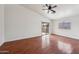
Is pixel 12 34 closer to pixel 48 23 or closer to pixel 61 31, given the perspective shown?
pixel 48 23

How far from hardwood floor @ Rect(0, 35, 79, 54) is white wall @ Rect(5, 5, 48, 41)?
10 centimetres

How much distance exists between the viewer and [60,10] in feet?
6.02

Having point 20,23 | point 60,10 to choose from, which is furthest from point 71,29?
point 20,23

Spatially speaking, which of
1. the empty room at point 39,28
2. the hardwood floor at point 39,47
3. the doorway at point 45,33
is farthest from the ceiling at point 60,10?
the hardwood floor at point 39,47

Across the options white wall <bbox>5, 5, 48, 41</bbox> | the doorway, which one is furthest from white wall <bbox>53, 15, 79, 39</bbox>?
white wall <bbox>5, 5, 48, 41</bbox>

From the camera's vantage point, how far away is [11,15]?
179 cm

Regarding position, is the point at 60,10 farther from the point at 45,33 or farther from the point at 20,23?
the point at 20,23

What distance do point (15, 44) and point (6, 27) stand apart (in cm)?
31

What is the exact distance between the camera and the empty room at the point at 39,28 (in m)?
1.79

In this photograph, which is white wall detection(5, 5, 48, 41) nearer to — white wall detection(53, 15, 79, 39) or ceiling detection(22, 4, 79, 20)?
ceiling detection(22, 4, 79, 20)

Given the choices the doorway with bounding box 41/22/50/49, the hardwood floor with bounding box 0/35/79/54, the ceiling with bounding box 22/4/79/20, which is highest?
the ceiling with bounding box 22/4/79/20

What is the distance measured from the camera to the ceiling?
179 centimetres

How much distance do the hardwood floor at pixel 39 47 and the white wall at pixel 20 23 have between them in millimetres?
101

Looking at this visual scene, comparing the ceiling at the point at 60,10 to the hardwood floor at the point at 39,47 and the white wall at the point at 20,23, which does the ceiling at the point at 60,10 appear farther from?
the hardwood floor at the point at 39,47
